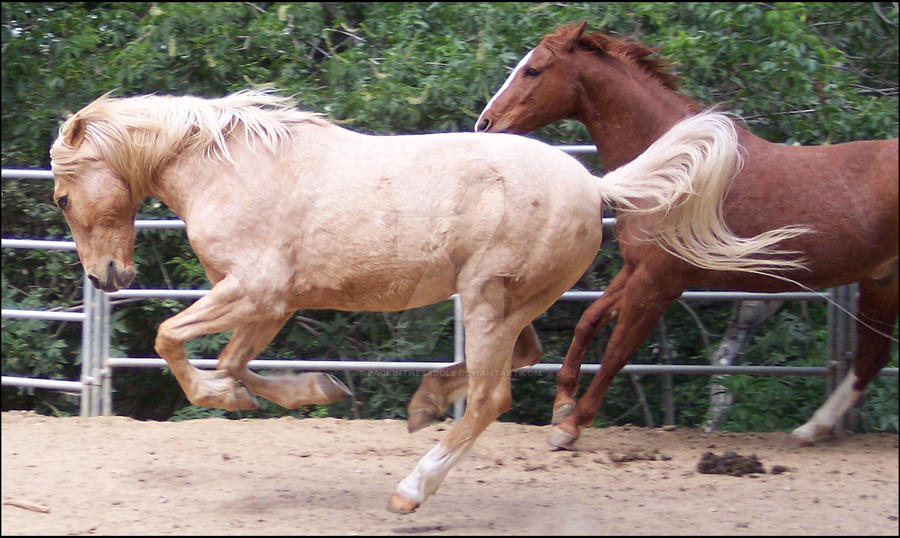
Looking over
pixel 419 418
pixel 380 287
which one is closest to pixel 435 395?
pixel 419 418

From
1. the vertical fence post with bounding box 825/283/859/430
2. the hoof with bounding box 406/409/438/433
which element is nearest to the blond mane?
the hoof with bounding box 406/409/438/433

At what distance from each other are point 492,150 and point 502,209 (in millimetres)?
266

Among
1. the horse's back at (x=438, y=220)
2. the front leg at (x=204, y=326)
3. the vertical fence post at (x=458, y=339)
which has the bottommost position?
the vertical fence post at (x=458, y=339)

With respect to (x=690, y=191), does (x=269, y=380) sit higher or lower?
lower

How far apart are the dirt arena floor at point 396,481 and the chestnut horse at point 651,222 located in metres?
0.33

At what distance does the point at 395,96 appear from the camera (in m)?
5.59

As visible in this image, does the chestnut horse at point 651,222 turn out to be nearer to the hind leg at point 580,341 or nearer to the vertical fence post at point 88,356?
the hind leg at point 580,341

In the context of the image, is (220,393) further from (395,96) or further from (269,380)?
(395,96)

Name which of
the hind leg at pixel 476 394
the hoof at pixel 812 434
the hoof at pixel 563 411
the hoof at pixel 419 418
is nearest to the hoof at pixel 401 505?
the hind leg at pixel 476 394

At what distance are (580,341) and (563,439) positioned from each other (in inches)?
20.8

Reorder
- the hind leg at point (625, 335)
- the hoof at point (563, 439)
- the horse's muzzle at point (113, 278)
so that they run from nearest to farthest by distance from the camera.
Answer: the horse's muzzle at point (113, 278) → the hind leg at point (625, 335) → the hoof at point (563, 439)

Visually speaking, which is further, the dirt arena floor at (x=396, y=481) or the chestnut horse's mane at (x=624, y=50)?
the chestnut horse's mane at (x=624, y=50)

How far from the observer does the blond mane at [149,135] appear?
361 centimetres

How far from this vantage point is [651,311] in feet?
14.6
